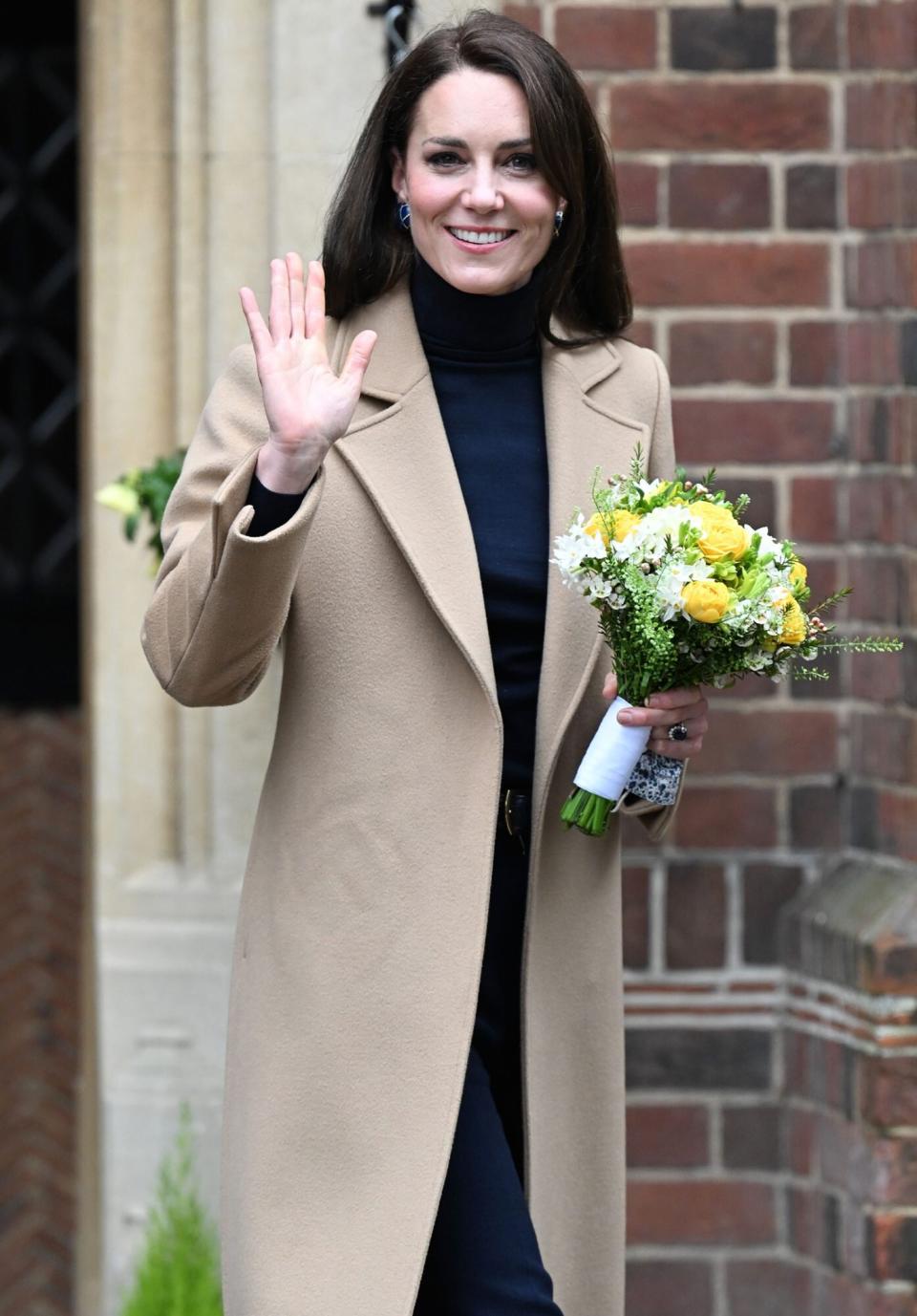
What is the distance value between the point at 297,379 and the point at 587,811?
23.8 inches

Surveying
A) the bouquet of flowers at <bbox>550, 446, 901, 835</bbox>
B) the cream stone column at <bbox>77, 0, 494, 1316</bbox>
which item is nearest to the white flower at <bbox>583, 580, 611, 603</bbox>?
the bouquet of flowers at <bbox>550, 446, 901, 835</bbox>

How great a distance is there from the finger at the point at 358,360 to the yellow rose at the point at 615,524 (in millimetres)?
301

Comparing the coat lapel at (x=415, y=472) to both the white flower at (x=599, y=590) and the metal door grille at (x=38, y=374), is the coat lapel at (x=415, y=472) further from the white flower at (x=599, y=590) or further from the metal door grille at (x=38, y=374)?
the metal door grille at (x=38, y=374)

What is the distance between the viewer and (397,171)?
2770mm

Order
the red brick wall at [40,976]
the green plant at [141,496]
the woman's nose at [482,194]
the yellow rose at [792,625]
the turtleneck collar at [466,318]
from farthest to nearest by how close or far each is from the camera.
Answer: the red brick wall at [40,976]
the green plant at [141,496]
the turtleneck collar at [466,318]
the woman's nose at [482,194]
the yellow rose at [792,625]

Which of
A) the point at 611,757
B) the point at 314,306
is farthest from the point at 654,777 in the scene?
the point at 314,306

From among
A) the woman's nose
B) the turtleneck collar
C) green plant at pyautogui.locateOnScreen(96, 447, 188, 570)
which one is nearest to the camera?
the woman's nose

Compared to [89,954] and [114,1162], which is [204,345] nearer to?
[89,954]

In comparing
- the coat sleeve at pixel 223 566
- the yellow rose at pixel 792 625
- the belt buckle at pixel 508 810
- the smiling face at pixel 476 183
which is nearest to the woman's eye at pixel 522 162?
the smiling face at pixel 476 183

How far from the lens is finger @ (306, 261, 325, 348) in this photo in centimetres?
248

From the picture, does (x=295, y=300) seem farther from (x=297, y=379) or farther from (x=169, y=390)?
(x=169, y=390)

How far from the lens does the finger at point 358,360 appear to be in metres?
2.43

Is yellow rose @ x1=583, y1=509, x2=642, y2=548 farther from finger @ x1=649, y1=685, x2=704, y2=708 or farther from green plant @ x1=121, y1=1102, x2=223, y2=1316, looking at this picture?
green plant @ x1=121, y1=1102, x2=223, y2=1316

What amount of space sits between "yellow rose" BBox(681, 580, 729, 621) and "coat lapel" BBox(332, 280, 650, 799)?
237 millimetres
